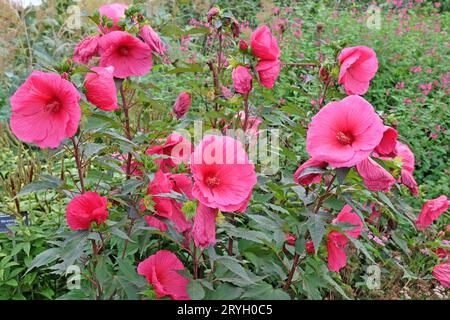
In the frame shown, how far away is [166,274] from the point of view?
130 cm

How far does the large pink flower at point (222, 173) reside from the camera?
1.10 metres

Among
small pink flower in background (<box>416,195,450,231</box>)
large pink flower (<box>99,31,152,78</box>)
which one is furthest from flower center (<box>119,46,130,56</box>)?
small pink flower in background (<box>416,195,450,231</box>)

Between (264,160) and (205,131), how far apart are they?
18 cm

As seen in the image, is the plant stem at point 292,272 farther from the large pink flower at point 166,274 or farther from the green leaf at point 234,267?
the large pink flower at point 166,274

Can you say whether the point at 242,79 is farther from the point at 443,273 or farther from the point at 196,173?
the point at 443,273

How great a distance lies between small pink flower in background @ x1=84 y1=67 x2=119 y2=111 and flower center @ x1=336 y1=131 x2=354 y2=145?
489 mm

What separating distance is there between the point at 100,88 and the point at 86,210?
0.88 feet

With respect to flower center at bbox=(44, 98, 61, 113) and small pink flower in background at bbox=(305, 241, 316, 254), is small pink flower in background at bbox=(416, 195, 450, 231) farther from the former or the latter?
flower center at bbox=(44, 98, 61, 113)

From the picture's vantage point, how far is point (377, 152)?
1.19 meters

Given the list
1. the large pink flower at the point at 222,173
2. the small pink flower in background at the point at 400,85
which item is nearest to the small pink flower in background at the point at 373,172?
the large pink flower at the point at 222,173

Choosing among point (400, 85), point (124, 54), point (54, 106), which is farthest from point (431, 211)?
point (400, 85)

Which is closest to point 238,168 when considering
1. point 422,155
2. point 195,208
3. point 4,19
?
point 195,208

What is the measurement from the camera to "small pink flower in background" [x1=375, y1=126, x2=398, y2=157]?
117 cm
